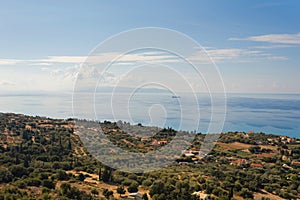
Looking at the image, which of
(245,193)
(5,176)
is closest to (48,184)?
(5,176)

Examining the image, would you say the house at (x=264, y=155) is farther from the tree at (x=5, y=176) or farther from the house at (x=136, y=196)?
the tree at (x=5, y=176)

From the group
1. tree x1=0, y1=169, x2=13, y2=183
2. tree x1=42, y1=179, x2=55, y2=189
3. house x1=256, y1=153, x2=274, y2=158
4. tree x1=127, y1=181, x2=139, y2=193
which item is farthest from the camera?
house x1=256, y1=153, x2=274, y2=158

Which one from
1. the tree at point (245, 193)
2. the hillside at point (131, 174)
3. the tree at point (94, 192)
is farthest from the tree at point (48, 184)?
the tree at point (245, 193)

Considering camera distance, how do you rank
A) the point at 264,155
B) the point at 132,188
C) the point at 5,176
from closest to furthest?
the point at 132,188 < the point at 5,176 < the point at 264,155

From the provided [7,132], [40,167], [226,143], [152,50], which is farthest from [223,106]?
[226,143]

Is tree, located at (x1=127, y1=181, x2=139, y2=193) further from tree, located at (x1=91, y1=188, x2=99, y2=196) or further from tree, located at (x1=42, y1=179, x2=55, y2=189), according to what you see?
tree, located at (x1=42, y1=179, x2=55, y2=189)

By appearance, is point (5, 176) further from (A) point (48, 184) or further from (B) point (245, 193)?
(B) point (245, 193)

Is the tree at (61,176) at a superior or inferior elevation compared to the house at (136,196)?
superior

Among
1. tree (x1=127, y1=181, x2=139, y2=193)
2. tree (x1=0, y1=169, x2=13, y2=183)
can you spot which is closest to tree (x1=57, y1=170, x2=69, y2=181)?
tree (x1=0, y1=169, x2=13, y2=183)

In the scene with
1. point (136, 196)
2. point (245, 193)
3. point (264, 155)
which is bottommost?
point (264, 155)
